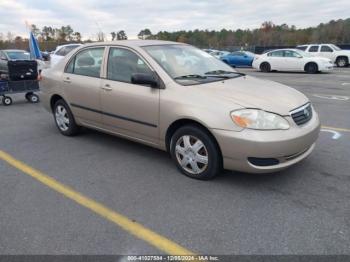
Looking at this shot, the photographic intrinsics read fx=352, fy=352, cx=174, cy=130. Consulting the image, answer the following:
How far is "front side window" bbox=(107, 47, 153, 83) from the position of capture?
4.63 meters

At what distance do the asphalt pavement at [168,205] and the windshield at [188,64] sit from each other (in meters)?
1.19

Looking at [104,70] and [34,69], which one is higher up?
[104,70]

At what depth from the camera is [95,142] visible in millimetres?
5730

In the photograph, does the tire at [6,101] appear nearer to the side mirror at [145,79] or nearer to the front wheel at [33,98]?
the front wheel at [33,98]

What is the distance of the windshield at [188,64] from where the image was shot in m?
4.45

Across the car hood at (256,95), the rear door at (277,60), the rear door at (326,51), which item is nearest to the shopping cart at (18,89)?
the car hood at (256,95)

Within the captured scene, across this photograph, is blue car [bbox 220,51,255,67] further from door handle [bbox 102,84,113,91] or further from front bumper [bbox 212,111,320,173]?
front bumper [bbox 212,111,320,173]

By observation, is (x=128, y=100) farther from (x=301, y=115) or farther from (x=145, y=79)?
(x=301, y=115)

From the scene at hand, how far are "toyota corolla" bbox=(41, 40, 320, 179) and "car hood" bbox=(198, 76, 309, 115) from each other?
11 mm

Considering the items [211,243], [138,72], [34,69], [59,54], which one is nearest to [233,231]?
[211,243]

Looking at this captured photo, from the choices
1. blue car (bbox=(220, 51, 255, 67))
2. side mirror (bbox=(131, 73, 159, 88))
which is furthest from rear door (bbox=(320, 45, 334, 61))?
side mirror (bbox=(131, 73, 159, 88))

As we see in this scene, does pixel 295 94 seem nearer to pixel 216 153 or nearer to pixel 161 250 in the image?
pixel 216 153

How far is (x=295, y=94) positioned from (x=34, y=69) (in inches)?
330

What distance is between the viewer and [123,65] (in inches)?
192
